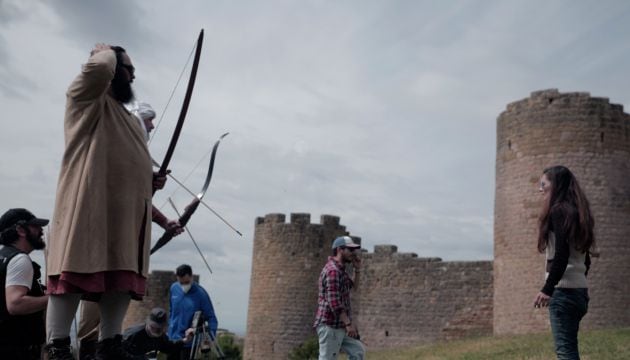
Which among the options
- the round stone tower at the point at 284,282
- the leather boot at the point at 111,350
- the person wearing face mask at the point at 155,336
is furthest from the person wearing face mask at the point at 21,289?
the round stone tower at the point at 284,282

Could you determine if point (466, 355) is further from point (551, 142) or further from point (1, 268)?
point (1, 268)

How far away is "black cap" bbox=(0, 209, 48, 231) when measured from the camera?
18.4 feet

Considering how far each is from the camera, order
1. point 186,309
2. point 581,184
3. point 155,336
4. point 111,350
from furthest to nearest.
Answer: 1. point 581,184
2. point 186,309
3. point 155,336
4. point 111,350

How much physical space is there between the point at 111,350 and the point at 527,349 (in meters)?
10.2

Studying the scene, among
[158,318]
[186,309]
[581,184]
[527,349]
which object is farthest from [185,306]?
[581,184]

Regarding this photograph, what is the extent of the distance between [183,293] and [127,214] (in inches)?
200

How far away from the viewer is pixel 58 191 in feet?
14.9

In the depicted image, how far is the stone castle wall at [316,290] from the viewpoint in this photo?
24.0 m

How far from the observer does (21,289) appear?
5.26 metres

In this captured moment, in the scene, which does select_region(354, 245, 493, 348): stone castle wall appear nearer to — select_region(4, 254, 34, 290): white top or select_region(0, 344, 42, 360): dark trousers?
select_region(0, 344, 42, 360): dark trousers

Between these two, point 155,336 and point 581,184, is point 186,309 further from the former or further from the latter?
point 581,184

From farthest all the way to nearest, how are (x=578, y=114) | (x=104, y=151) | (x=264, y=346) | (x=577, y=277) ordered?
(x=264, y=346) → (x=578, y=114) → (x=577, y=277) → (x=104, y=151)

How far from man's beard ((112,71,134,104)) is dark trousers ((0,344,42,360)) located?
5.92 ft

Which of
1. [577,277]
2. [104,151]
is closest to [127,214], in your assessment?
[104,151]
